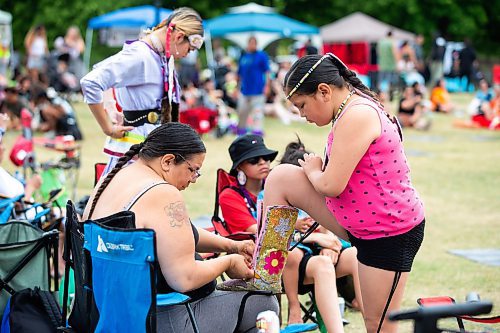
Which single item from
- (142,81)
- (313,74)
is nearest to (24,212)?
(142,81)

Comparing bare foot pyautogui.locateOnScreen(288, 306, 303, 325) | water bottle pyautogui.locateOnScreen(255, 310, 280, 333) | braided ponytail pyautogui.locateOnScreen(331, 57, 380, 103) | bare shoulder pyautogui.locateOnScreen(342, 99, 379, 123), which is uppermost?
braided ponytail pyautogui.locateOnScreen(331, 57, 380, 103)

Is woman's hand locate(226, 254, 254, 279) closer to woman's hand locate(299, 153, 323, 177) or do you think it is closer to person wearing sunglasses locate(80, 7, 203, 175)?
woman's hand locate(299, 153, 323, 177)

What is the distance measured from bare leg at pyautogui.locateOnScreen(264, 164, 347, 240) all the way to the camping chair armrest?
63 centimetres

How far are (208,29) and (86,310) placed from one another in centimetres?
1701

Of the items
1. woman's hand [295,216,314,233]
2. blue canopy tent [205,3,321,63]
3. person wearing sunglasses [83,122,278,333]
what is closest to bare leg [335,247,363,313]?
woman's hand [295,216,314,233]

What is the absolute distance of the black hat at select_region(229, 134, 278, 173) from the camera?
16.6ft

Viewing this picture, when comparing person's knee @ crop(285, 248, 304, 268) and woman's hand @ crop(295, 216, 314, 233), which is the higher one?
woman's hand @ crop(295, 216, 314, 233)

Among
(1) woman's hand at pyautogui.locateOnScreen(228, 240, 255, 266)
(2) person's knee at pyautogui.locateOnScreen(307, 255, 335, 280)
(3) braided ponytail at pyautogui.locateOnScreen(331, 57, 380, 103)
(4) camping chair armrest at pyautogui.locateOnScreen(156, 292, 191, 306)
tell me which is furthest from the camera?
(2) person's knee at pyautogui.locateOnScreen(307, 255, 335, 280)

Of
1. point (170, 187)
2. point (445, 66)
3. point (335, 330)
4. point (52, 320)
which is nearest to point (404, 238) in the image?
point (335, 330)

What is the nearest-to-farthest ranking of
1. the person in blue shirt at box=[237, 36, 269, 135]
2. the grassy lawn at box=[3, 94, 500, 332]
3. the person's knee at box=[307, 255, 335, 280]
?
the person's knee at box=[307, 255, 335, 280]
the grassy lawn at box=[3, 94, 500, 332]
the person in blue shirt at box=[237, 36, 269, 135]

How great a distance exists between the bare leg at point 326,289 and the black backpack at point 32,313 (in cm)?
124

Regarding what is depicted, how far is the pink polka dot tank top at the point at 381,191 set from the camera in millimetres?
3520

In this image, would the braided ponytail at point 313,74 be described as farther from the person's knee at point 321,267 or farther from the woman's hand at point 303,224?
the person's knee at point 321,267

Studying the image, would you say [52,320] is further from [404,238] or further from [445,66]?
[445,66]
